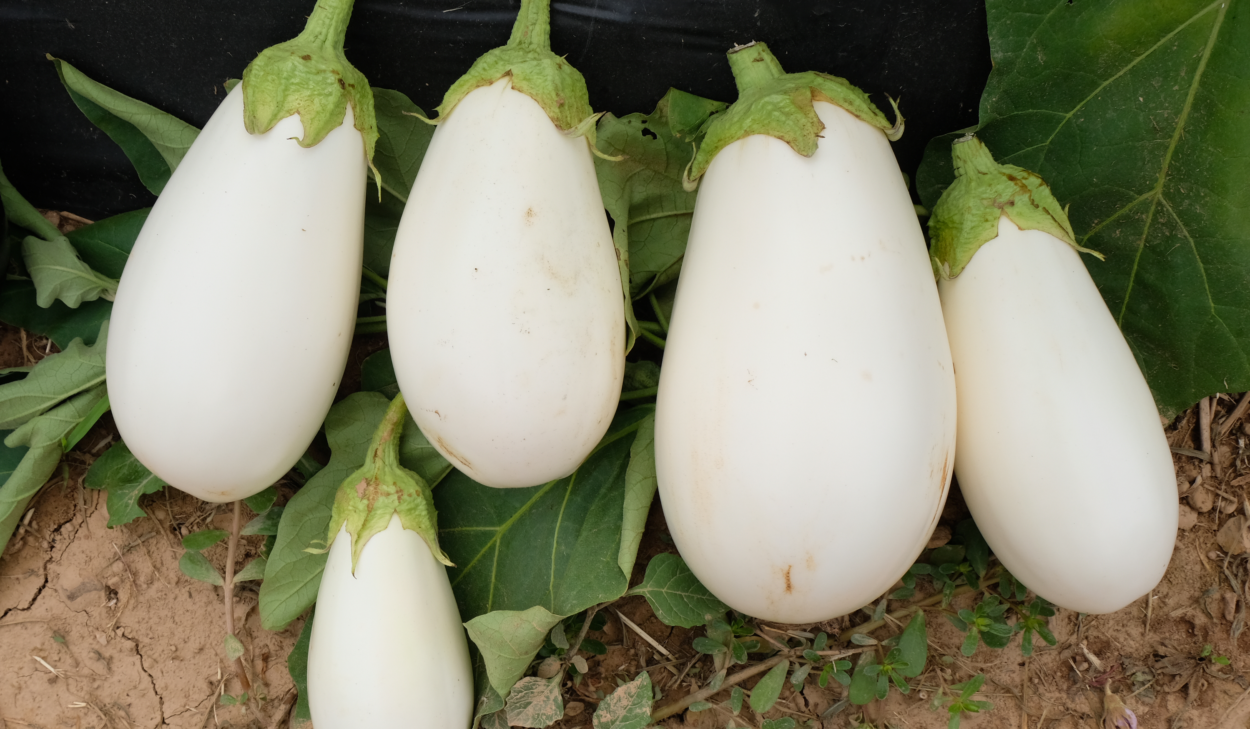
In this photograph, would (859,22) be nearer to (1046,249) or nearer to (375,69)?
(1046,249)

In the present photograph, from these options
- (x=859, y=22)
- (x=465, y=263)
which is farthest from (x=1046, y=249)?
(x=465, y=263)

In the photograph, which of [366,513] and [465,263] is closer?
[465,263]

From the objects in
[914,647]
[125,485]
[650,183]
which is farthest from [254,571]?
[914,647]

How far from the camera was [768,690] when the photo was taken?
3.76ft

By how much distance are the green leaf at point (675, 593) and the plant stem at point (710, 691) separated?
0.12m

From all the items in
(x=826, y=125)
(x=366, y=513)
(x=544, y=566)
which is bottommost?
(x=544, y=566)

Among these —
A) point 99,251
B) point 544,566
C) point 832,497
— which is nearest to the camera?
point 832,497

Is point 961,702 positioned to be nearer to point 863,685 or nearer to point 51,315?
point 863,685

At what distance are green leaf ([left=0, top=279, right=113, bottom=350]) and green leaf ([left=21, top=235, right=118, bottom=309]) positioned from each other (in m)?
0.04

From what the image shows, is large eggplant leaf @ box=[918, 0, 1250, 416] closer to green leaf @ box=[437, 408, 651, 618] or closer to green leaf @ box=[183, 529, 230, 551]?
green leaf @ box=[437, 408, 651, 618]

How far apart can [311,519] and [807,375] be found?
2.28 feet

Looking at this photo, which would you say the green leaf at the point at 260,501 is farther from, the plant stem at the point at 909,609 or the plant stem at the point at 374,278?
the plant stem at the point at 909,609

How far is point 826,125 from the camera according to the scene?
902mm

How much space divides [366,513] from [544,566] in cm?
24
